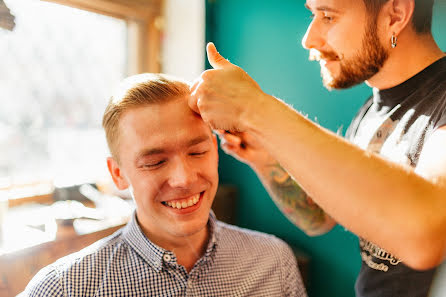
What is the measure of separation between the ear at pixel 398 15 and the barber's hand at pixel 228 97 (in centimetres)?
66

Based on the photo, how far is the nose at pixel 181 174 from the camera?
1090 millimetres

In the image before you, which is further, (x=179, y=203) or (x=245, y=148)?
(x=245, y=148)

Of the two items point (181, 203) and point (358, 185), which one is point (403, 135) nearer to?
point (358, 185)

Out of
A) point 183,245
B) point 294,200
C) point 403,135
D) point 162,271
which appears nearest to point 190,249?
point 183,245

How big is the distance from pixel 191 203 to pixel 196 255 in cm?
24

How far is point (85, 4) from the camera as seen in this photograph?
2.14m

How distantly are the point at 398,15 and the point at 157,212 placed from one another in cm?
111

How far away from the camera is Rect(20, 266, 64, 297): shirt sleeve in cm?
103

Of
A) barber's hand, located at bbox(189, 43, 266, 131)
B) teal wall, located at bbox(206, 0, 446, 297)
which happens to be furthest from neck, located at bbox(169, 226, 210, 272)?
teal wall, located at bbox(206, 0, 446, 297)

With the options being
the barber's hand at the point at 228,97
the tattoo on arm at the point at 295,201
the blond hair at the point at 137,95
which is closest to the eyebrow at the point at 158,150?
the blond hair at the point at 137,95

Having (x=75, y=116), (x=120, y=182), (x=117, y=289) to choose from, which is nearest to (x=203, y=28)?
(x=75, y=116)

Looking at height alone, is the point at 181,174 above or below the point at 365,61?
below

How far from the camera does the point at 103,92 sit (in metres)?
2.35

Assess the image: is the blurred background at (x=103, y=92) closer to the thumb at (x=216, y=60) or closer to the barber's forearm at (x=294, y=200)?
the barber's forearm at (x=294, y=200)
